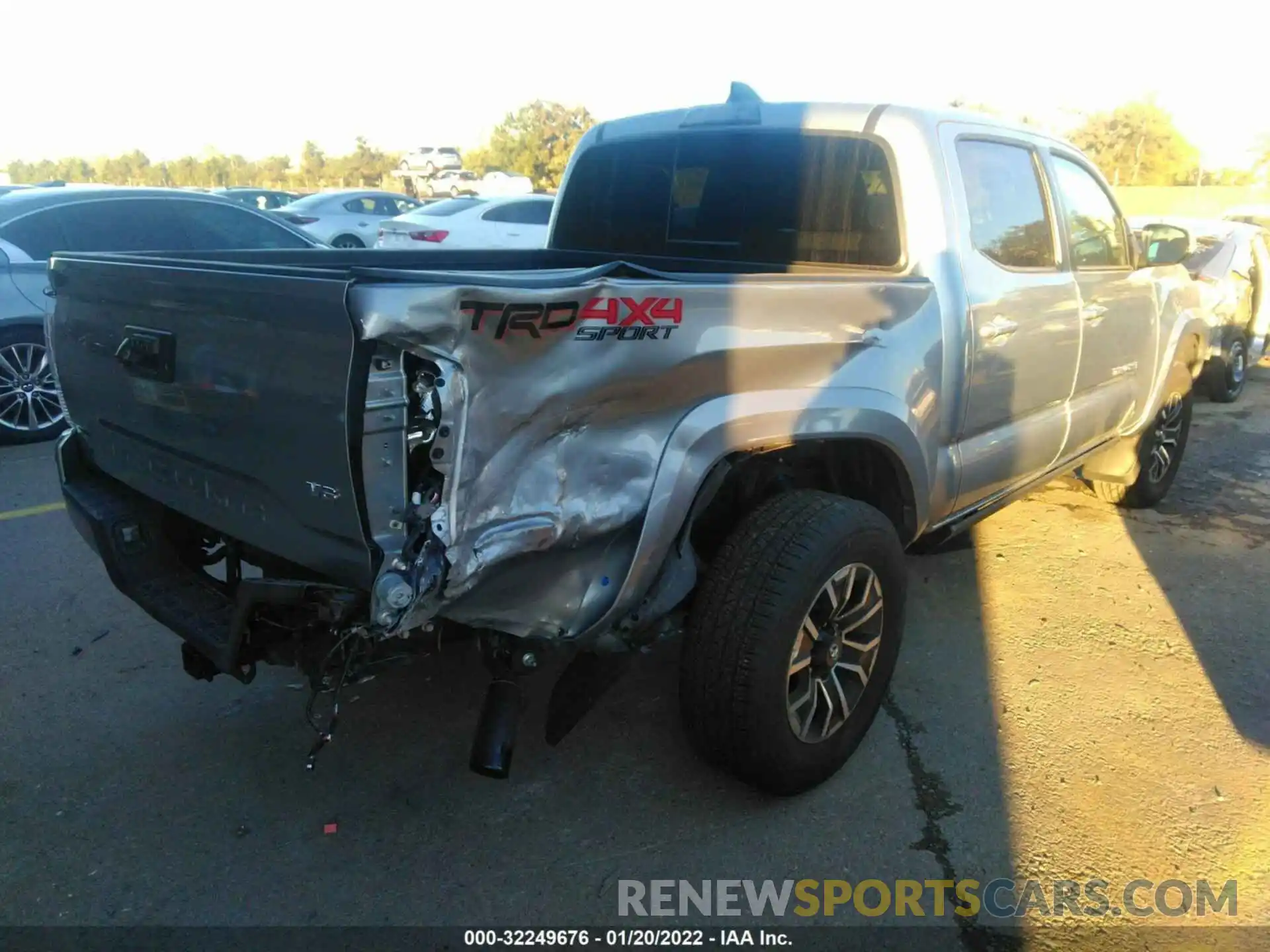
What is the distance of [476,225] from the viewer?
11812 millimetres

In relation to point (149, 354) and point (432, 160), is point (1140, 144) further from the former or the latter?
point (149, 354)

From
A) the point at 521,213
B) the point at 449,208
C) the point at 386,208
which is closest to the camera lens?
the point at 521,213

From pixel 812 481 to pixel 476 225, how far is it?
9657mm

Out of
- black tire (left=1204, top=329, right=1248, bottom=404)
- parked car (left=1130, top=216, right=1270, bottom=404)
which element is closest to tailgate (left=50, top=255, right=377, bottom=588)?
parked car (left=1130, top=216, right=1270, bottom=404)

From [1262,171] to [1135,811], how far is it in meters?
61.9

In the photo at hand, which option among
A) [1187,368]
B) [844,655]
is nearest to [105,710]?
[844,655]

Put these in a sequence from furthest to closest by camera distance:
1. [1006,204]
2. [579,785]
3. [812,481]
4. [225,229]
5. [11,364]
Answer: [225,229]
[11,364]
[1006,204]
[812,481]
[579,785]

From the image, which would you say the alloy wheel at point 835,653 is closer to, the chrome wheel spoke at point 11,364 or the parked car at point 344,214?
the chrome wheel spoke at point 11,364

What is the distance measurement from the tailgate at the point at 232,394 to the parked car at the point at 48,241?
3759 millimetres

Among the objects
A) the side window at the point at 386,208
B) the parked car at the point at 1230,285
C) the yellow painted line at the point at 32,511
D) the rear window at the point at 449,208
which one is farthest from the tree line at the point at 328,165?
the yellow painted line at the point at 32,511

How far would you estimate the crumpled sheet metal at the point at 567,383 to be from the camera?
6.25 feet

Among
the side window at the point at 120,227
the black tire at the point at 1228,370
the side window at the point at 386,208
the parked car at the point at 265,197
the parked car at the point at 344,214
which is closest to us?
the side window at the point at 120,227

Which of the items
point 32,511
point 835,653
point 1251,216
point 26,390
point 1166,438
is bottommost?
point 32,511

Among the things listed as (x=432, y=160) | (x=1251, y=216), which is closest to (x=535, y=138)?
(x=432, y=160)
